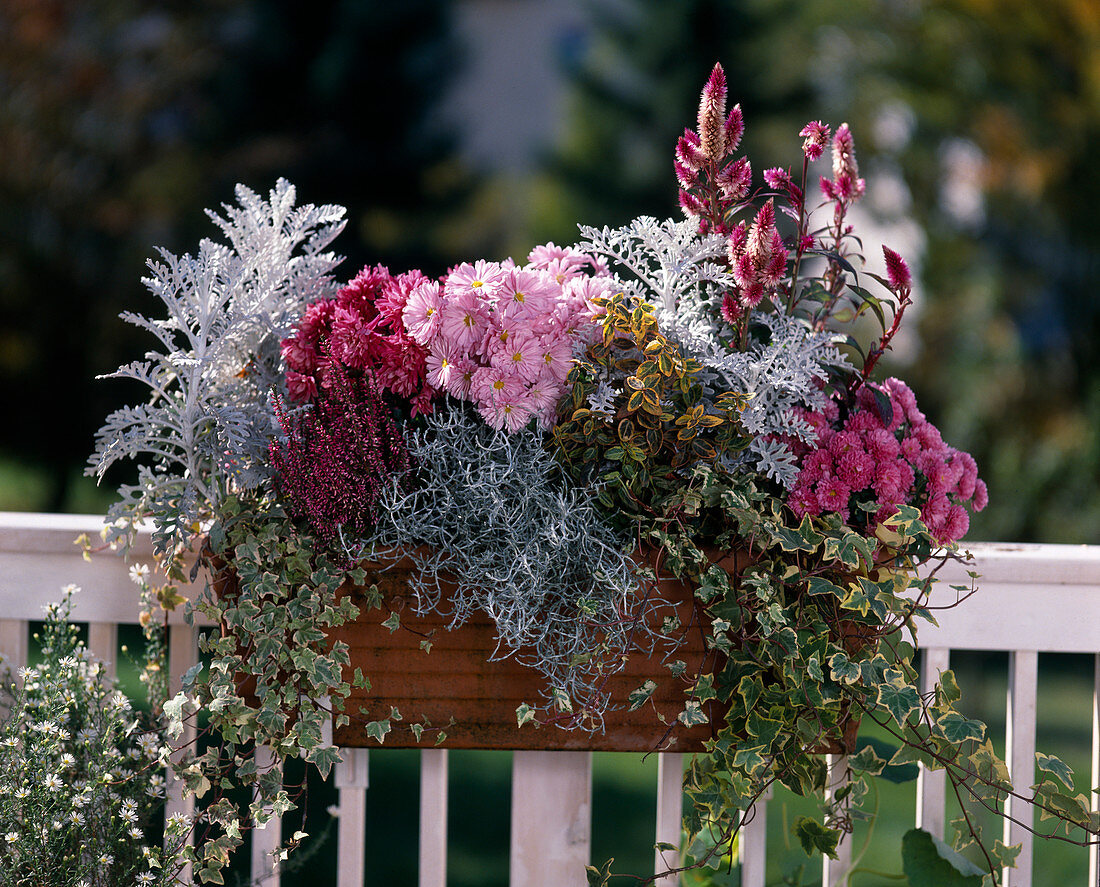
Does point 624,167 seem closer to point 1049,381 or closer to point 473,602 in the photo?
point 1049,381

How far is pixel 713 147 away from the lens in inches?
40.8

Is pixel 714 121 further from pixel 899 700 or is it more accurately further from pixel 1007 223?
pixel 1007 223

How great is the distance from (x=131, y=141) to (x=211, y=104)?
2.00ft

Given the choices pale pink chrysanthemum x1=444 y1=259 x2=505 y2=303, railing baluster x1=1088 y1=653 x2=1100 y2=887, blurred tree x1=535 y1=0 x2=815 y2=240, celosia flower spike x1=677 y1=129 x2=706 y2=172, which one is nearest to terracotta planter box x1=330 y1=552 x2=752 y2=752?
pale pink chrysanthemum x1=444 y1=259 x2=505 y2=303

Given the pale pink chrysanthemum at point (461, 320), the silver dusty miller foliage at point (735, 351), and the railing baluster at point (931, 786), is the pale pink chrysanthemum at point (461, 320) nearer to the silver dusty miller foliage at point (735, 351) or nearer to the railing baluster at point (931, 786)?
the silver dusty miller foliage at point (735, 351)

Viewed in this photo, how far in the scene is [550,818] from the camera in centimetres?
120

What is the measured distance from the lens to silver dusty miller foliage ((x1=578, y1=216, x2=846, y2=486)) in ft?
3.40

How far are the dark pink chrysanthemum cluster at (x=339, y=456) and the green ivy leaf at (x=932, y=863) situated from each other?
0.80 m

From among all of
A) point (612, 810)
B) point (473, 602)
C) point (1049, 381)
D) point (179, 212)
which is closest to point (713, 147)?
point (473, 602)

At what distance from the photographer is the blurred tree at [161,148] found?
228 inches

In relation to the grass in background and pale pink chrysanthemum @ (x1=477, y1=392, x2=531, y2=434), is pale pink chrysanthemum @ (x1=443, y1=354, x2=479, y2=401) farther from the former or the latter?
the grass in background

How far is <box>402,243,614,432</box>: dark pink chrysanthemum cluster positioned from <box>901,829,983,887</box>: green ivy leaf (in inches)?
28.3

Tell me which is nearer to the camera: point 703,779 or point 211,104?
point 703,779

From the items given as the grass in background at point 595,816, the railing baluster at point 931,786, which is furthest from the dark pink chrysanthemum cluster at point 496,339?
the grass in background at point 595,816
